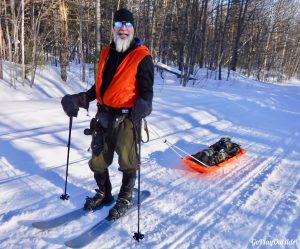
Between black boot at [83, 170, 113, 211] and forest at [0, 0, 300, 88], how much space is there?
860 cm

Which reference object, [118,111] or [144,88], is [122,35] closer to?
[144,88]

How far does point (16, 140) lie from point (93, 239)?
2950 millimetres

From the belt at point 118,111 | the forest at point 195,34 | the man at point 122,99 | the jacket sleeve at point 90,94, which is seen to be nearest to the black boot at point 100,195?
the man at point 122,99

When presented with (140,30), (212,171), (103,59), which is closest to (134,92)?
(103,59)

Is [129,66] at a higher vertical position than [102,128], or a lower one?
higher

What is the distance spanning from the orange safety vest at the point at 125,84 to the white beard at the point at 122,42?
103 millimetres

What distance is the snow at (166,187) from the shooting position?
324 cm

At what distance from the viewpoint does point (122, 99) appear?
3.26m

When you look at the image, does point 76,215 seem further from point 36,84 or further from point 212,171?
point 36,84

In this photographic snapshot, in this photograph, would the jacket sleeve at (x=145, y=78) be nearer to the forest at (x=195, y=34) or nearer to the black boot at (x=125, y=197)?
the black boot at (x=125, y=197)

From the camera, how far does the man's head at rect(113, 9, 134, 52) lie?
3238mm

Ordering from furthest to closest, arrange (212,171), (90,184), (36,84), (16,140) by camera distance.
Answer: (36,84) → (16,140) → (212,171) → (90,184)

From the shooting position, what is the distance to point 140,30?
25.0m

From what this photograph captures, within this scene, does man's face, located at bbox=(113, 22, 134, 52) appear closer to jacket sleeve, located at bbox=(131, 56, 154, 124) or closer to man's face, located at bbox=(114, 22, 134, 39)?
man's face, located at bbox=(114, 22, 134, 39)
